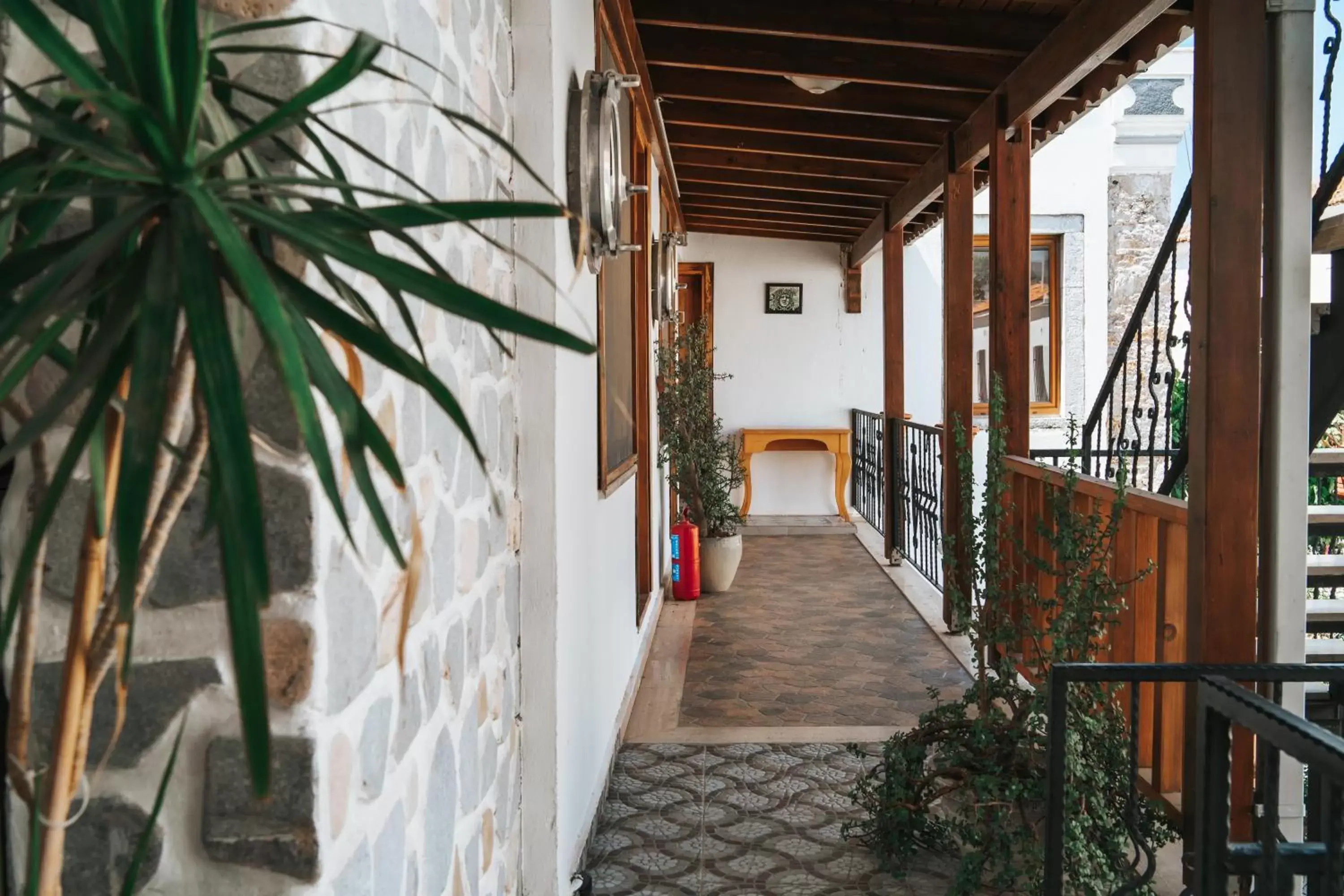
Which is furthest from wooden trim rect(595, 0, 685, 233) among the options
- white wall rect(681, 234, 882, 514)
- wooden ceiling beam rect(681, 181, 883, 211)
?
white wall rect(681, 234, 882, 514)

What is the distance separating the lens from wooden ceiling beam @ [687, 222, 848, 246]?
8383 mm

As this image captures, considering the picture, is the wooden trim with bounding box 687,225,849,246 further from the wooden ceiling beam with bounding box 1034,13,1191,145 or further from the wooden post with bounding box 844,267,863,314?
the wooden ceiling beam with bounding box 1034,13,1191,145

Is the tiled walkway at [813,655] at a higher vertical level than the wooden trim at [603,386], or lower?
lower

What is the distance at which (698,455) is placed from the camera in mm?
6000

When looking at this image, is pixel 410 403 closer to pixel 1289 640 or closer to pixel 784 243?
pixel 1289 640

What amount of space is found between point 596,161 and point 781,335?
643 cm

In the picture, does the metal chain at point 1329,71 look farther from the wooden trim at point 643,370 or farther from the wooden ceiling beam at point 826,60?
the wooden trim at point 643,370

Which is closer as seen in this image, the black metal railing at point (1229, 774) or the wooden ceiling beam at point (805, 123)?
the black metal railing at point (1229, 774)

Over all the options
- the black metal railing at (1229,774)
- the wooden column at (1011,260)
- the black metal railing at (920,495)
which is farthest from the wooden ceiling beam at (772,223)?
the black metal railing at (1229,774)

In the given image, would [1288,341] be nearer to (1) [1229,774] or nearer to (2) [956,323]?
(1) [1229,774]

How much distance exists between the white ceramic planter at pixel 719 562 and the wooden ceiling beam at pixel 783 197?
7.77 ft

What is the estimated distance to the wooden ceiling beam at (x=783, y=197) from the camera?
6918 mm

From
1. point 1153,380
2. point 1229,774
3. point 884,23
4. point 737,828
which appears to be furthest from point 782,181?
point 1229,774

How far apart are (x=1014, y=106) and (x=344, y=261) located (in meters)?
3.91
